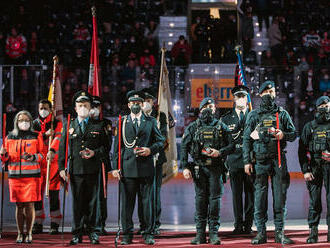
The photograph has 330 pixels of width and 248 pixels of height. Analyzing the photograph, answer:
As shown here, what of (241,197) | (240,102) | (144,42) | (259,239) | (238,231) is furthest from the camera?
(144,42)

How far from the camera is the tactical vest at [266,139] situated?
10250 millimetres

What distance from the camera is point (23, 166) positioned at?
416 inches

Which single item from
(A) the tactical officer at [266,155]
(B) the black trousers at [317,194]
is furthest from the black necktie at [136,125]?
(B) the black trousers at [317,194]

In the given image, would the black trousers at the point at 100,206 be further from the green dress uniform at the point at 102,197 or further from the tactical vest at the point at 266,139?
the tactical vest at the point at 266,139

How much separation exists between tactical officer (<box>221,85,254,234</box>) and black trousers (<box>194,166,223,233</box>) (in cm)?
84

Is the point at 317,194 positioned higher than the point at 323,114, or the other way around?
the point at 323,114

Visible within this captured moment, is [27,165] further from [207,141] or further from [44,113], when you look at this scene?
[207,141]

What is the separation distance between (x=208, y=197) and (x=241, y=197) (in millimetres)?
973

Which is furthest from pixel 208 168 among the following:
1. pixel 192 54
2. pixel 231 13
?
pixel 231 13

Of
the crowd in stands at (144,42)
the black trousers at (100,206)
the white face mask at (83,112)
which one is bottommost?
the black trousers at (100,206)

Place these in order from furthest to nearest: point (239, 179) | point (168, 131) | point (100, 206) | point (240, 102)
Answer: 1. point (168, 131)
2. point (240, 102)
3. point (239, 179)
4. point (100, 206)

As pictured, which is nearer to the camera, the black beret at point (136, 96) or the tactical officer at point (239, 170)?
the black beret at point (136, 96)

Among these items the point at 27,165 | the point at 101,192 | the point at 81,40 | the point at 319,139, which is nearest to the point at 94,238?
the point at 101,192

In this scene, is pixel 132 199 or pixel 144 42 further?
pixel 144 42
